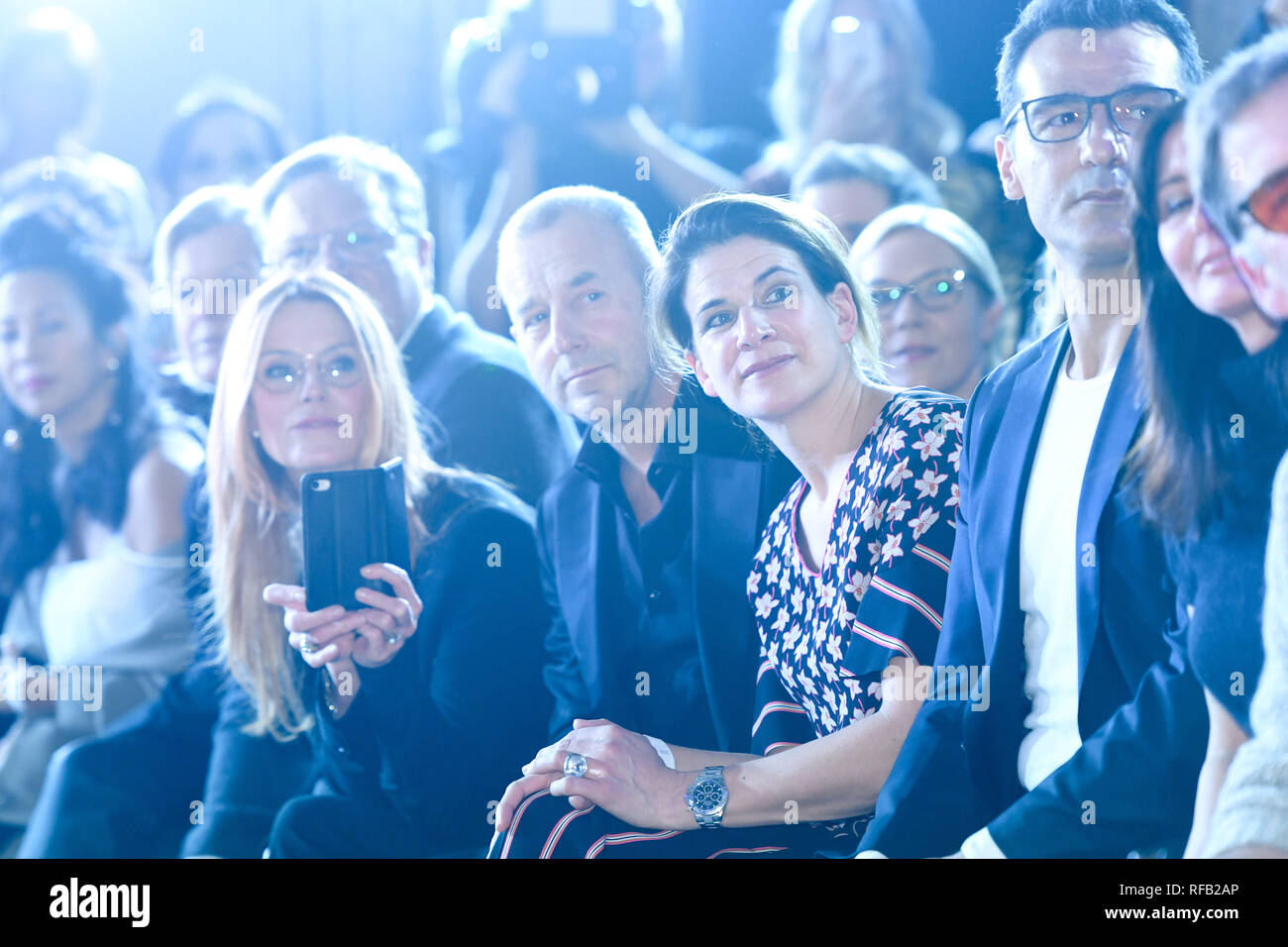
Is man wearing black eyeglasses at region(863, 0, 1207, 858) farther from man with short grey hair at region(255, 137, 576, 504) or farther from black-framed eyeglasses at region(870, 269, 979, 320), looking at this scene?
man with short grey hair at region(255, 137, 576, 504)

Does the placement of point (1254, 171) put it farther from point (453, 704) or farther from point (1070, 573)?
point (453, 704)

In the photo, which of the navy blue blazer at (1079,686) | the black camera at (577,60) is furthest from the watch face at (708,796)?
the black camera at (577,60)

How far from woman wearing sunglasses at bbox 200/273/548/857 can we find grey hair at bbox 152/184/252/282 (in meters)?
0.21

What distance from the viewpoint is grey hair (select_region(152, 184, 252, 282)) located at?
235 centimetres

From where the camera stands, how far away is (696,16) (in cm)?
A: 228

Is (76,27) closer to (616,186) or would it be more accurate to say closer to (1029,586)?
(616,186)

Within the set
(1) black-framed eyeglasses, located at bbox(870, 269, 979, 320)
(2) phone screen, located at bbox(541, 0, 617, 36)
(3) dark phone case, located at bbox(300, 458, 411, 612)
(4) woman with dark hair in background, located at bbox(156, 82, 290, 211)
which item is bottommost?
(3) dark phone case, located at bbox(300, 458, 411, 612)

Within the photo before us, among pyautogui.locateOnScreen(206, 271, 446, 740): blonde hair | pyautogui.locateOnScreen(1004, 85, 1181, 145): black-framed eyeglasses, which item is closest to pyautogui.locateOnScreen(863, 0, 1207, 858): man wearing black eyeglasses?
pyautogui.locateOnScreen(1004, 85, 1181, 145): black-framed eyeglasses

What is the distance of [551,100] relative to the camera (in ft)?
7.58

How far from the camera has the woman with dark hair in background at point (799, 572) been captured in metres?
1.82

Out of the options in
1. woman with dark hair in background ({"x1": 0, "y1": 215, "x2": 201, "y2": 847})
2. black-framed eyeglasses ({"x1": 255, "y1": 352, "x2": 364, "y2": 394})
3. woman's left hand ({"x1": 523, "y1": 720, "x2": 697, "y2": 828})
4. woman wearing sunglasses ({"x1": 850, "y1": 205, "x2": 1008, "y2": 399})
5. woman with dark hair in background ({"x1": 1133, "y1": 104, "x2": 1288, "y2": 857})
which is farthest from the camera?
woman with dark hair in background ({"x1": 0, "y1": 215, "x2": 201, "y2": 847})

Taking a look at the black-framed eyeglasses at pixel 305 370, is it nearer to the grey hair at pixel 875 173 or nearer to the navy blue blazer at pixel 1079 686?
the grey hair at pixel 875 173
